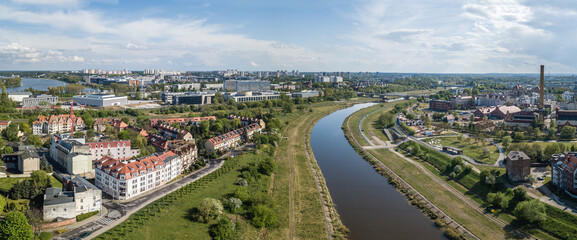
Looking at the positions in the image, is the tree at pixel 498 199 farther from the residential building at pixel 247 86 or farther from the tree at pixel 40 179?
the residential building at pixel 247 86

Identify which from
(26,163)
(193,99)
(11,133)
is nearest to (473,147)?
(26,163)

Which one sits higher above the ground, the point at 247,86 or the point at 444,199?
the point at 247,86

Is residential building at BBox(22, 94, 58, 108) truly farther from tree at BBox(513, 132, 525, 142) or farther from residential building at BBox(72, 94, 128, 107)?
tree at BBox(513, 132, 525, 142)

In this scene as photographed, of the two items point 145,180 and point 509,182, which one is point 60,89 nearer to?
point 145,180

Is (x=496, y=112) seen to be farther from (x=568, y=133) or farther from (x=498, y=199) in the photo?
(x=498, y=199)

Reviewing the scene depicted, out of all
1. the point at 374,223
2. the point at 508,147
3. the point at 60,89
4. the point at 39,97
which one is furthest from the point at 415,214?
the point at 60,89
